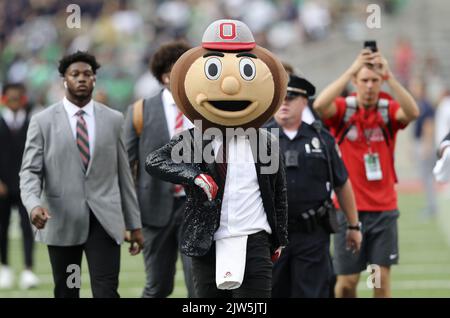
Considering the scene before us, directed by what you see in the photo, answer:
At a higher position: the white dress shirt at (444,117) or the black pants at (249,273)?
the white dress shirt at (444,117)

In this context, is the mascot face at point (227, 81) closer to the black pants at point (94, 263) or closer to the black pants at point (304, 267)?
the black pants at point (94, 263)

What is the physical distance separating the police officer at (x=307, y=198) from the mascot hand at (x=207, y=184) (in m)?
2.04

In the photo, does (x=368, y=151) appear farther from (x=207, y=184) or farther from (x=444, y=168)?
(x=207, y=184)

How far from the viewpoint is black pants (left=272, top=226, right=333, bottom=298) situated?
359 inches

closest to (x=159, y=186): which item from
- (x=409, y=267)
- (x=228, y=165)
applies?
(x=228, y=165)

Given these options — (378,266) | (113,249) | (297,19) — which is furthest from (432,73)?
(113,249)

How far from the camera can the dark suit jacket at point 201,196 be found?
7.21m

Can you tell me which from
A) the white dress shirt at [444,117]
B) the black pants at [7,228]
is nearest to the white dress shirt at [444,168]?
the black pants at [7,228]

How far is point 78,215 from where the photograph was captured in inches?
336

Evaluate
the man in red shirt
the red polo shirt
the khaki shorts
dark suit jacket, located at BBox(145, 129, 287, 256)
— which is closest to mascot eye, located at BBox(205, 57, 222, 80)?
dark suit jacket, located at BBox(145, 129, 287, 256)

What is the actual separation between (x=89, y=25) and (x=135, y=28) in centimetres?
152

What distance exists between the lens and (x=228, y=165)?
289 inches

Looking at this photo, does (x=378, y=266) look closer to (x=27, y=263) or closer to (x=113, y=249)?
(x=113, y=249)

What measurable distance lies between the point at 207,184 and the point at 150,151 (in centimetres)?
251
